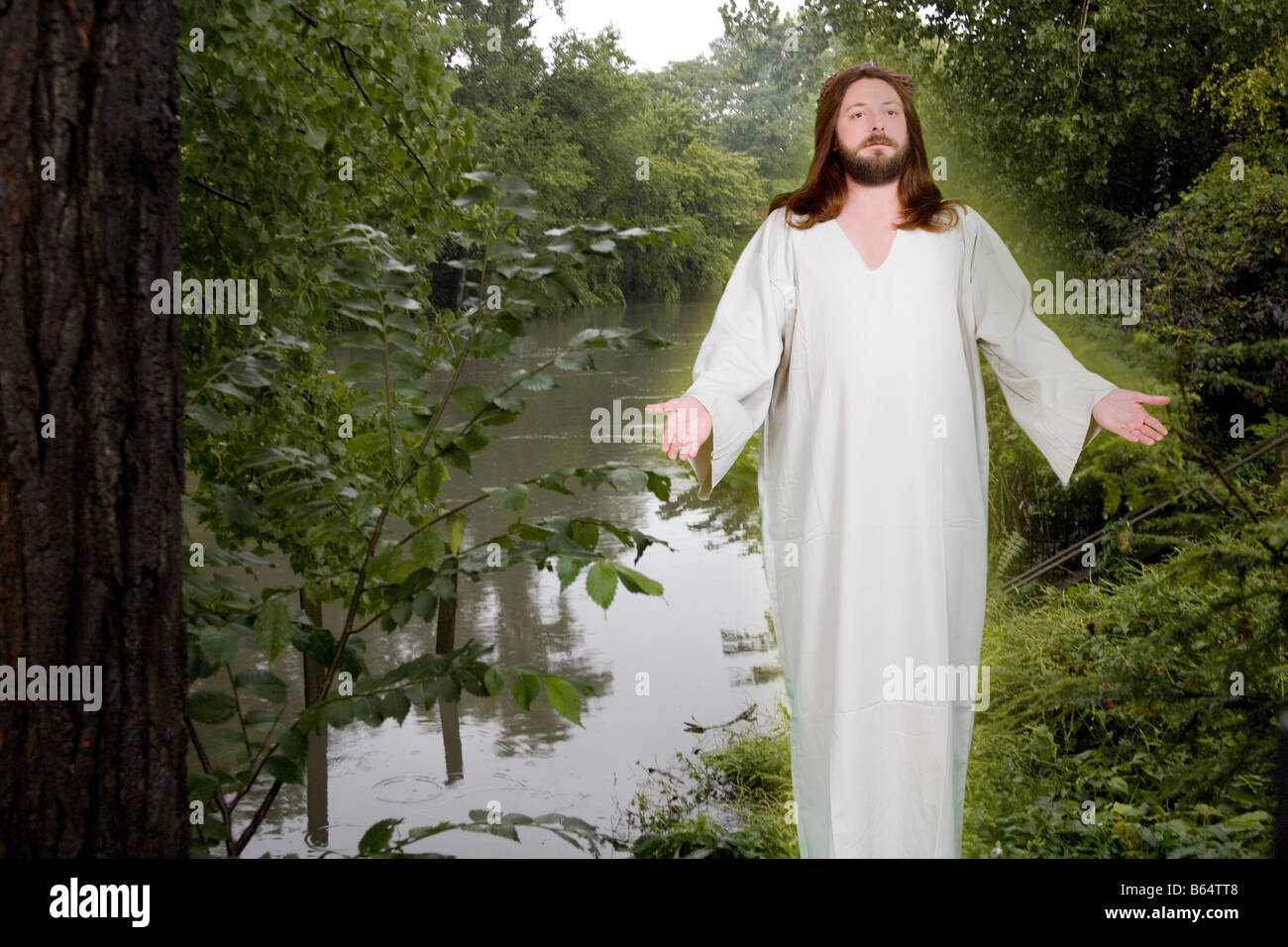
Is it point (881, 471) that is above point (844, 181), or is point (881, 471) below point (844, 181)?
below

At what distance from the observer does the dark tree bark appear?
61.4 inches

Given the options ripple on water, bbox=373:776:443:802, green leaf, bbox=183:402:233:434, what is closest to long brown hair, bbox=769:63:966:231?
green leaf, bbox=183:402:233:434

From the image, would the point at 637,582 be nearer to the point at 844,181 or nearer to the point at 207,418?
the point at 207,418

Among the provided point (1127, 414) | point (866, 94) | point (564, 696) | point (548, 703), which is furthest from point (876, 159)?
point (548, 703)

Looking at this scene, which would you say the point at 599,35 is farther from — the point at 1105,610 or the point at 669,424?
the point at 669,424

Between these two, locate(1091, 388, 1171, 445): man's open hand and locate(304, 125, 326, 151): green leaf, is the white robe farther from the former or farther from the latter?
locate(304, 125, 326, 151): green leaf

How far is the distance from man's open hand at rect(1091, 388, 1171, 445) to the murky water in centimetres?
154

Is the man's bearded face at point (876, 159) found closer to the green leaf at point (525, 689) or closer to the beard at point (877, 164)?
the beard at point (877, 164)

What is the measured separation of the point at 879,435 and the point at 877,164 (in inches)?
19.8

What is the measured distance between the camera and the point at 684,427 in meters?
2.10

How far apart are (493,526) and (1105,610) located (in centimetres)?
451

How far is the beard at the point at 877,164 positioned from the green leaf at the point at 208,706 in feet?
4.68

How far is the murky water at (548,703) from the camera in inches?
197
